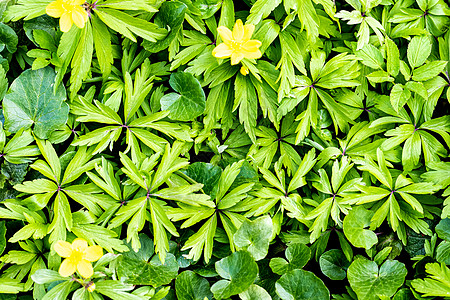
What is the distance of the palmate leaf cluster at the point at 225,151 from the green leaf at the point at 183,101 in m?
0.01

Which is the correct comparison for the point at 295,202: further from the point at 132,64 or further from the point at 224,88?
the point at 132,64

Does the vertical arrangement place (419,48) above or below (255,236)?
above

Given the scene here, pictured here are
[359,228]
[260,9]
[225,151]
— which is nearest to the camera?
[260,9]

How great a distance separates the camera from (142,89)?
6.97ft

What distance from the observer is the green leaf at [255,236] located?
211 centimetres

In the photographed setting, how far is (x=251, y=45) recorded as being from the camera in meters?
1.91

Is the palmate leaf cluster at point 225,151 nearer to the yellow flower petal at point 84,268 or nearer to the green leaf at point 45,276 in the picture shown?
the green leaf at point 45,276

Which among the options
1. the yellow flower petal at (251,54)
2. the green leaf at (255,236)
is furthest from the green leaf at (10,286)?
the yellow flower petal at (251,54)

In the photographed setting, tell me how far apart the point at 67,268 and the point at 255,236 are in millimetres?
987

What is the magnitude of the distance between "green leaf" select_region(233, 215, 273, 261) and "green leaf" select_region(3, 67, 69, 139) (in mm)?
1151

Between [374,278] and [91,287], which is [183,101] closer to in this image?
[91,287]

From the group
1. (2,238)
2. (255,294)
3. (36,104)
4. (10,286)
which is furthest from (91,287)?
(36,104)

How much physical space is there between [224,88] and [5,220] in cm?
146

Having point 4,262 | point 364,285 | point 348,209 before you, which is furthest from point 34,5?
point 364,285
